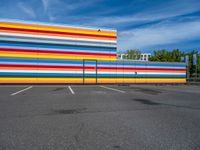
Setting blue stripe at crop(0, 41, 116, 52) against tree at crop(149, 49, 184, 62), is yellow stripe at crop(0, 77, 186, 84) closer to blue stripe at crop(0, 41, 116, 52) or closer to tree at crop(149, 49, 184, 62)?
blue stripe at crop(0, 41, 116, 52)

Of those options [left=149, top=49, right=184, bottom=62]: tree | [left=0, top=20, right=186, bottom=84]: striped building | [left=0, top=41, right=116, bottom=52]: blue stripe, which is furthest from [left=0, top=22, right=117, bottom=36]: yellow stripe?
[left=149, top=49, right=184, bottom=62]: tree

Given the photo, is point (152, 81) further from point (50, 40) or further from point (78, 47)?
point (50, 40)

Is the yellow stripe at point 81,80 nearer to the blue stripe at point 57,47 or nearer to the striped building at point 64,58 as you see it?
the striped building at point 64,58

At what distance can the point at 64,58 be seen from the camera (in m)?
27.9

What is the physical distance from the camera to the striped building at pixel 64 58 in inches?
1029

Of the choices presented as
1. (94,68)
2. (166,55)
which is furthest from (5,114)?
(166,55)

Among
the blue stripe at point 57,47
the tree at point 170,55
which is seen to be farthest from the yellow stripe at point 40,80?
the tree at point 170,55

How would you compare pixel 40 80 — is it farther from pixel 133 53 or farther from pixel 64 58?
pixel 133 53

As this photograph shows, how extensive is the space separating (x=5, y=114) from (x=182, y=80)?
30458 millimetres

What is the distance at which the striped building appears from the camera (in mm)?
26125

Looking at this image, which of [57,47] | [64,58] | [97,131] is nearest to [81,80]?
[64,58]

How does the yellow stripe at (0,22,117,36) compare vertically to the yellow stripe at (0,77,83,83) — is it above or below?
above

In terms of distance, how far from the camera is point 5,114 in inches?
281

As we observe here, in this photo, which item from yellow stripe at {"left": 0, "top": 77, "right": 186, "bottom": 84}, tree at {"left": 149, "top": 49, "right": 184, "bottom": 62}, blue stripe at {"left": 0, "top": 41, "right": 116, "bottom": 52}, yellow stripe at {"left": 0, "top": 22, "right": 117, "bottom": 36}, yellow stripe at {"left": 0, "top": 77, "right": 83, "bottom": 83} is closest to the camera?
yellow stripe at {"left": 0, "top": 77, "right": 83, "bottom": 83}
